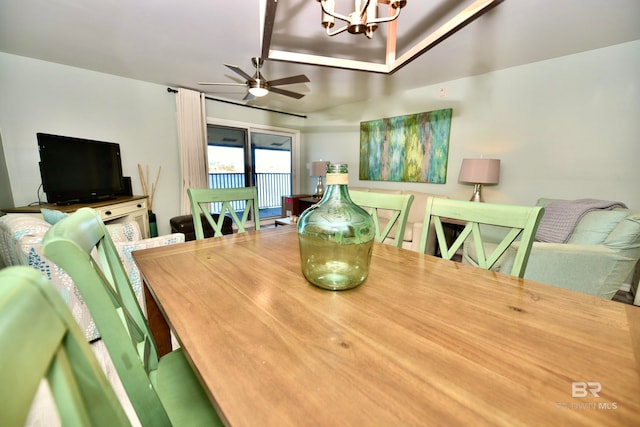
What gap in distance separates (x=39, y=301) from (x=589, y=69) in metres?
3.82

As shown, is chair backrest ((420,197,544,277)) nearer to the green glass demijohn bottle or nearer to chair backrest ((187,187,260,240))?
the green glass demijohn bottle

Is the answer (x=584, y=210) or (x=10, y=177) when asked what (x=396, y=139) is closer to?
(x=584, y=210)

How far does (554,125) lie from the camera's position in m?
2.63

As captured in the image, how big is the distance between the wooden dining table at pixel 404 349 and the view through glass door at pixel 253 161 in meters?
4.13

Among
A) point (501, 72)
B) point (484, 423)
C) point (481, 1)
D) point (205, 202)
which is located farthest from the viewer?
point (501, 72)

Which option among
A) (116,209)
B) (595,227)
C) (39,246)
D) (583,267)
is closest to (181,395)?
(39,246)

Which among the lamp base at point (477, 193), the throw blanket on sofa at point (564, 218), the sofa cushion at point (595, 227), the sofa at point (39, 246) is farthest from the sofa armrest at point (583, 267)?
the sofa at point (39, 246)

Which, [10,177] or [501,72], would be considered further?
[501,72]

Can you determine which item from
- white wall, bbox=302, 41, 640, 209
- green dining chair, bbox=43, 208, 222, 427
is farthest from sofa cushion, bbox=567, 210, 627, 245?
green dining chair, bbox=43, 208, 222, 427

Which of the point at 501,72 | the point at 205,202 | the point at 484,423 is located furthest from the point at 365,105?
the point at 484,423

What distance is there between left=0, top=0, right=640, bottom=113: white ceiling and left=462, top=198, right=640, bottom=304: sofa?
152cm

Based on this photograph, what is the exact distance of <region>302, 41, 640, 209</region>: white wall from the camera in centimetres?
230

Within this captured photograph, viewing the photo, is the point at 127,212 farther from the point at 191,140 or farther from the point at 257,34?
the point at 257,34

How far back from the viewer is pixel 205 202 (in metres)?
1.57
